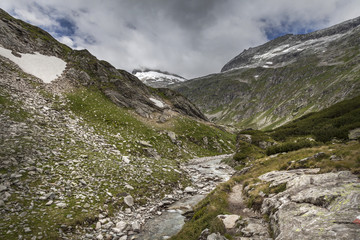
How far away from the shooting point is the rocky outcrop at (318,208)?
232 inches

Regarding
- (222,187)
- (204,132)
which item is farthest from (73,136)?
(204,132)

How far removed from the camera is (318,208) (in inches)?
294

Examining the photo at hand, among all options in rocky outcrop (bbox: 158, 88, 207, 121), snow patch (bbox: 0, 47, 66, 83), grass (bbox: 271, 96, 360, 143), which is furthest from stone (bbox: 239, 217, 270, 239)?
rocky outcrop (bbox: 158, 88, 207, 121)

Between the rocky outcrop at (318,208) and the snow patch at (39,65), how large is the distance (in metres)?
43.3

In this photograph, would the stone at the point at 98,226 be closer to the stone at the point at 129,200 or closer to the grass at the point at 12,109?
the stone at the point at 129,200

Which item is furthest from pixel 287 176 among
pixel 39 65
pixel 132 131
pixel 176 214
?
pixel 39 65

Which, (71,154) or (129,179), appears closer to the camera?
(129,179)

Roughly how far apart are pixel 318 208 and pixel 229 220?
4.72 m

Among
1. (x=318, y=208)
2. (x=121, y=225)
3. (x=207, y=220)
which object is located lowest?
(x=207, y=220)

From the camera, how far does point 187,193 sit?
18.5m

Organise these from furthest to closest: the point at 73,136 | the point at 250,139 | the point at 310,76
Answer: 1. the point at 310,76
2. the point at 250,139
3. the point at 73,136

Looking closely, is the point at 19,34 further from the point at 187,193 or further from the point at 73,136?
the point at 187,193

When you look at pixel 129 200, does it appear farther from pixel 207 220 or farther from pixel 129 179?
pixel 207 220

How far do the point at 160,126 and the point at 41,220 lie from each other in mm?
34638
